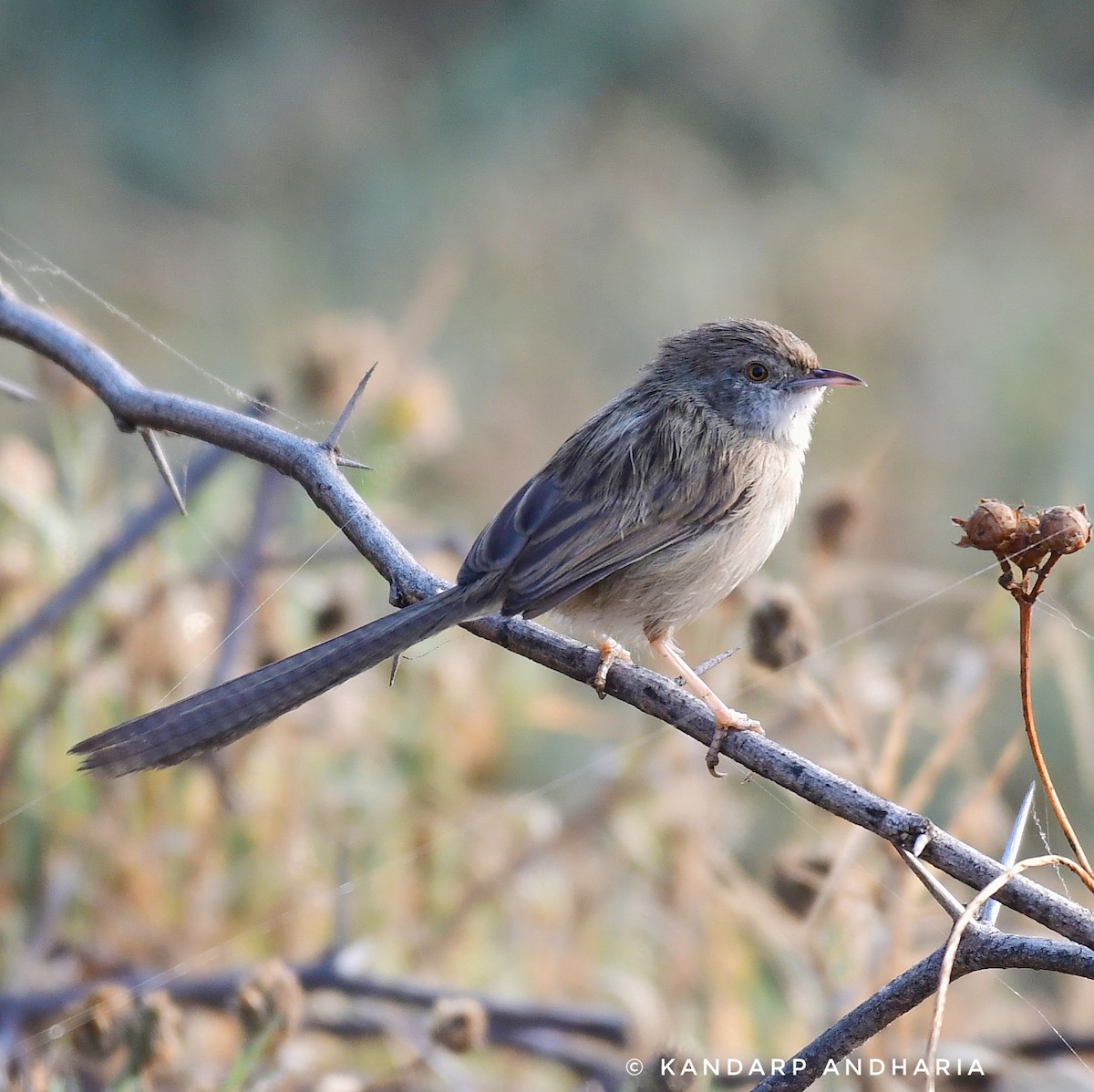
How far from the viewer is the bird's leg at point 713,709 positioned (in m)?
2.21

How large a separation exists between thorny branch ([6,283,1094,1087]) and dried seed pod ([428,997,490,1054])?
0.88 metres

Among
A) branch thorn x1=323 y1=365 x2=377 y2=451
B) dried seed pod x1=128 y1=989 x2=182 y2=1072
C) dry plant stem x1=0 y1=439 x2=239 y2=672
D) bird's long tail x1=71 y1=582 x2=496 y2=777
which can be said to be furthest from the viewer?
dry plant stem x1=0 y1=439 x2=239 y2=672

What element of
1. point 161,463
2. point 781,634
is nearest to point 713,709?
point 781,634

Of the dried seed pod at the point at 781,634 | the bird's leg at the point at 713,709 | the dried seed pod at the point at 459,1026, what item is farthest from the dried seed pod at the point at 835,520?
the dried seed pod at the point at 459,1026

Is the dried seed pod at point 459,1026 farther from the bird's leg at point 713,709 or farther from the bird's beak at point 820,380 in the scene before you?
the bird's beak at point 820,380

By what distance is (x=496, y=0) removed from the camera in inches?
521

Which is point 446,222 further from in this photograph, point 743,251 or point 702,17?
point 702,17

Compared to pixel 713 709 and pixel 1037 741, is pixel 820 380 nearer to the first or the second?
pixel 713 709

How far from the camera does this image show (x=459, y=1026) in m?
2.99

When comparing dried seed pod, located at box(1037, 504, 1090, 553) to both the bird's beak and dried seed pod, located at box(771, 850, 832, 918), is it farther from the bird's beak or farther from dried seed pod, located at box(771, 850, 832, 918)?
the bird's beak

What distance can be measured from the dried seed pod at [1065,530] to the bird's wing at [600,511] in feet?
4.11

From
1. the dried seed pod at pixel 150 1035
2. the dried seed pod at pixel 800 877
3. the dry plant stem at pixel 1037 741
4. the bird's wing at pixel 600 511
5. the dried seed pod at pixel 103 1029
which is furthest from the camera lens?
the dried seed pod at pixel 800 877

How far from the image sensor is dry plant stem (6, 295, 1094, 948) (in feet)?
6.34

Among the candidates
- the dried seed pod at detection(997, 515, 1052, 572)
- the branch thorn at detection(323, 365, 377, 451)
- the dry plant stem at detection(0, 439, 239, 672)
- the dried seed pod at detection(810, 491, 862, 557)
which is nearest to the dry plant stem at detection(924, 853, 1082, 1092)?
the dried seed pod at detection(997, 515, 1052, 572)
